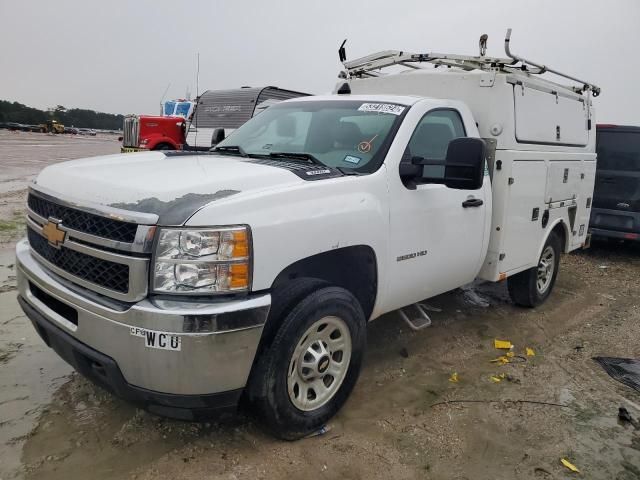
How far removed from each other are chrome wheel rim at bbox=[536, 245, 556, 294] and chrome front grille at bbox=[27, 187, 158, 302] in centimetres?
443

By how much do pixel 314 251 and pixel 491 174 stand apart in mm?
2248

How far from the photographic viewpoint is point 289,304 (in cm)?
269

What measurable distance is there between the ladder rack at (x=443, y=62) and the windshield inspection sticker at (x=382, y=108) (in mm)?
1436

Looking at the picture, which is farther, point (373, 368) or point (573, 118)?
point (573, 118)

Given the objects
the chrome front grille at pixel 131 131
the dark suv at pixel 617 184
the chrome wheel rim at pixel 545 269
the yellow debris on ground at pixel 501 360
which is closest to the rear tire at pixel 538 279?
the chrome wheel rim at pixel 545 269

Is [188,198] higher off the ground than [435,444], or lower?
higher

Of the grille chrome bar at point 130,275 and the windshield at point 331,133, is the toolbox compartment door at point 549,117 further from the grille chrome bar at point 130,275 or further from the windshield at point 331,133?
the grille chrome bar at point 130,275

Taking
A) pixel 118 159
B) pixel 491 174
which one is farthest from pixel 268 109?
pixel 491 174

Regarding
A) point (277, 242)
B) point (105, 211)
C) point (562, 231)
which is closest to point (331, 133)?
point (277, 242)

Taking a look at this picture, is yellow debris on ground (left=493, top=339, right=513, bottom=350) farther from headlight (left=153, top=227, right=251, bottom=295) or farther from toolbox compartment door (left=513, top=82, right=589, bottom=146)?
headlight (left=153, top=227, right=251, bottom=295)

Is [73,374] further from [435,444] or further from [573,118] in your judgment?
[573,118]

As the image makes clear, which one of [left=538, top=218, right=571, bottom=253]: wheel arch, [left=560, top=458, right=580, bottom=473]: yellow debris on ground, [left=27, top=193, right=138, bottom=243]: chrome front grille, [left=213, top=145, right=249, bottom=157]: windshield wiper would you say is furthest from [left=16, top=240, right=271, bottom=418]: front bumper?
[left=538, top=218, right=571, bottom=253]: wheel arch

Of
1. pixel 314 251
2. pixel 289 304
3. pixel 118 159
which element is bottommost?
pixel 289 304

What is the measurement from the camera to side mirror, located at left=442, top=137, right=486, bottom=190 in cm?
309
